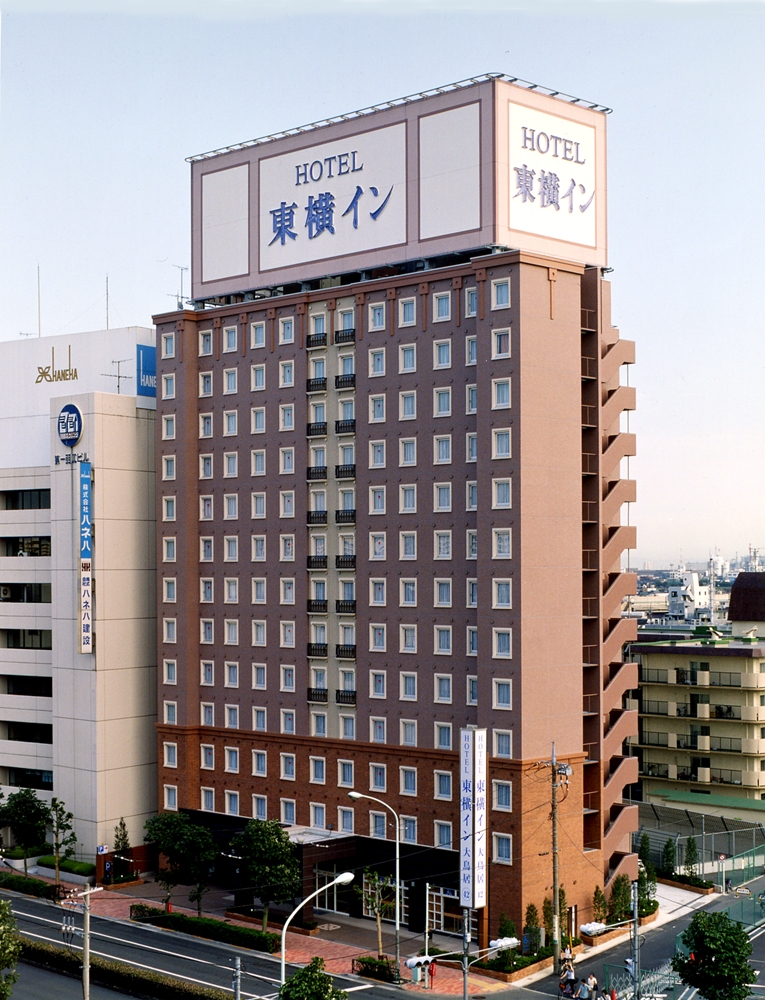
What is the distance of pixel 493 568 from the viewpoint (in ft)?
236

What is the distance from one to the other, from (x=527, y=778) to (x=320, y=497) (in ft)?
73.0

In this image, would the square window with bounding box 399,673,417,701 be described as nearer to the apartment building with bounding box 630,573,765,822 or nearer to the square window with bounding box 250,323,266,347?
the square window with bounding box 250,323,266,347

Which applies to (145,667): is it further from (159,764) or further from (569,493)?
(569,493)

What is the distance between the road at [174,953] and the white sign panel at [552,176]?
42818mm

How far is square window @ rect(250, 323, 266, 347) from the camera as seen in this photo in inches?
3324

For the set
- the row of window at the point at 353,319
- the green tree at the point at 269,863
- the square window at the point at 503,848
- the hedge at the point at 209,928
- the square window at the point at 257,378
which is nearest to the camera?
the square window at the point at 503,848

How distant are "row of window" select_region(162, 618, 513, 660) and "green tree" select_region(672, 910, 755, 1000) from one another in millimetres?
17682

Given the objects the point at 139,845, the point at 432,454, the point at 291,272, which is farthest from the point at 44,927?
the point at 291,272

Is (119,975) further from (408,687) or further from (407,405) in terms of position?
(407,405)

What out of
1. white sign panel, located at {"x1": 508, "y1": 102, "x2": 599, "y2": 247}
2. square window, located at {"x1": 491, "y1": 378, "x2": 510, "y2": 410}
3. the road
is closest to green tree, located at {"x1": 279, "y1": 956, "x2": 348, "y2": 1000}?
the road

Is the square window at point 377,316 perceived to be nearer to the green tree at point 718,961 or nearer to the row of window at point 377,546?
the row of window at point 377,546

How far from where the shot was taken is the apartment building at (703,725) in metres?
98.2

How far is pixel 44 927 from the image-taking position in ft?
250

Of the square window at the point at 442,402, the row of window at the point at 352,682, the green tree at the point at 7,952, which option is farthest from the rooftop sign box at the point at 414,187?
the green tree at the point at 7,952
